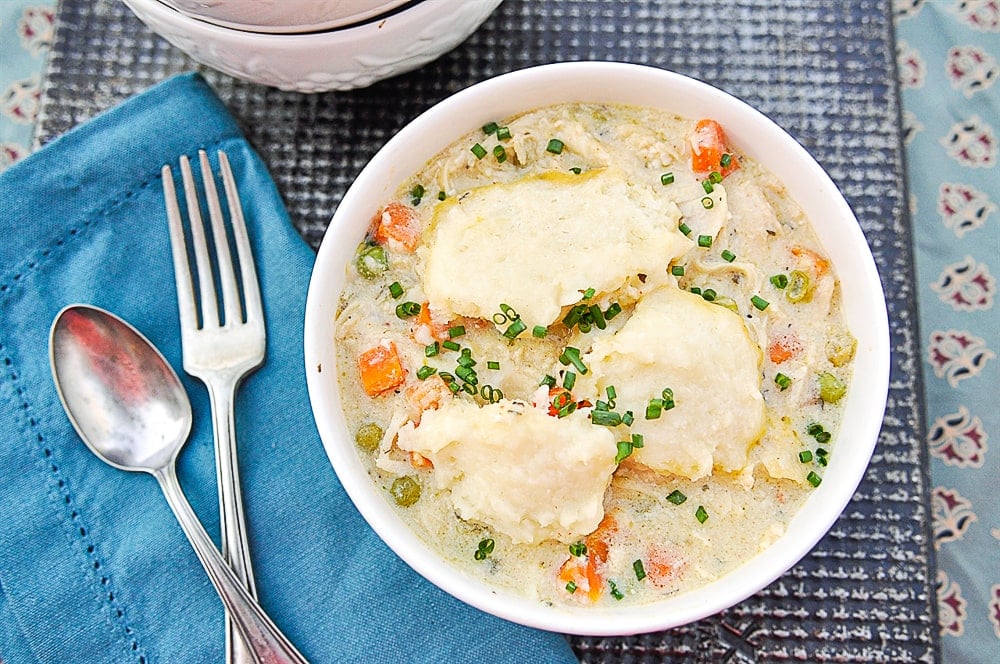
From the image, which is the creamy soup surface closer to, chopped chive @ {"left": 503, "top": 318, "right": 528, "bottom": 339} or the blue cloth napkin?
chopped chive @ {"left": 503, "top": 318, "right": 528, "bottom": 339}

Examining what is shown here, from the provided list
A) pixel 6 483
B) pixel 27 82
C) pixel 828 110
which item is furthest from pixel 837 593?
pixel 27 82

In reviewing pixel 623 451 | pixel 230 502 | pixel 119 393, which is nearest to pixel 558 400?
pixel 623 451

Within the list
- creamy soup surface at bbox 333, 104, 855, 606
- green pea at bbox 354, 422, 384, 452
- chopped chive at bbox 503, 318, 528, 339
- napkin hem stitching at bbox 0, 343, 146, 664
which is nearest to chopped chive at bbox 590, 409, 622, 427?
creamy soup surface at bbox 333, 104, 855, 606

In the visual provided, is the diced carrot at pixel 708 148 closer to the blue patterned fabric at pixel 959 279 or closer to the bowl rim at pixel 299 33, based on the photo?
the bowl rim at pixel 299 33

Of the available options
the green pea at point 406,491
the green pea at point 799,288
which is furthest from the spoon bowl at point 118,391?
the green pea at point 799,288

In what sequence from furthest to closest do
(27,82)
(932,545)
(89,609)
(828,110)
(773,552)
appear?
(27,82), (828,110), (932,545), (89,609), (773,552)

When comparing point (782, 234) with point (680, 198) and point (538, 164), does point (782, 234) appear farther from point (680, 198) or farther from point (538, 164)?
point (538, 164)

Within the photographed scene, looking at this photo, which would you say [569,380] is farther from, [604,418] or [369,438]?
[369,438]
